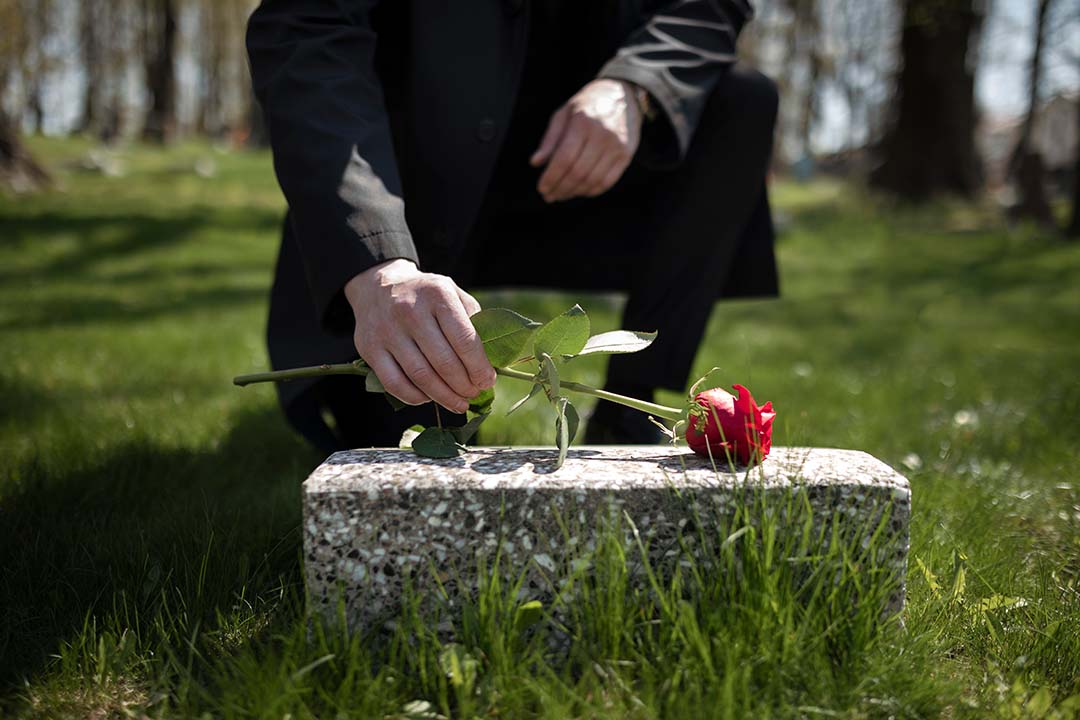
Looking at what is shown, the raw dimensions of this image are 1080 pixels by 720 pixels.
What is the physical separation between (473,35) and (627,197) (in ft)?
2.08

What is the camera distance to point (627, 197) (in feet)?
7.98

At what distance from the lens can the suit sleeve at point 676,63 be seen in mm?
1988

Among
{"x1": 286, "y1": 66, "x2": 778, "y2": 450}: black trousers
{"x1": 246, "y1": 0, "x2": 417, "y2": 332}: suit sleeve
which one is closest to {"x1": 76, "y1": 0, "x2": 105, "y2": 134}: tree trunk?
{"x1": 286, "y1": 66, "x2": 778, "y2": 450}: black trousers

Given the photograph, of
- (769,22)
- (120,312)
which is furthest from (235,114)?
(120,312)

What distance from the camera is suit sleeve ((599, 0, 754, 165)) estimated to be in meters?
1.99

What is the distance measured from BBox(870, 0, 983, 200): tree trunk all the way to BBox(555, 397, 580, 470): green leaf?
10.9m

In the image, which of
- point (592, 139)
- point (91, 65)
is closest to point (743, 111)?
point (592, 139)

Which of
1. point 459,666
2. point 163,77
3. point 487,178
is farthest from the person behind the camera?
point 163,77

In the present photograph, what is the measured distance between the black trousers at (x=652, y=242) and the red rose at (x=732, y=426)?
81cm

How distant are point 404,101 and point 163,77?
1864cm

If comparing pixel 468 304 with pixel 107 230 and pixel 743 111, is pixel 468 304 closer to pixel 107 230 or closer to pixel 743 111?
pixel 743 111

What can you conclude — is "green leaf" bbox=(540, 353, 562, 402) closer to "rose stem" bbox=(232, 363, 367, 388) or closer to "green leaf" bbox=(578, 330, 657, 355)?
"green leaf" bbox=(578, 330, 657, 355)

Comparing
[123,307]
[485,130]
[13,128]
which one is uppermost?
[13,128]

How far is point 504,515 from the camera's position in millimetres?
1255
